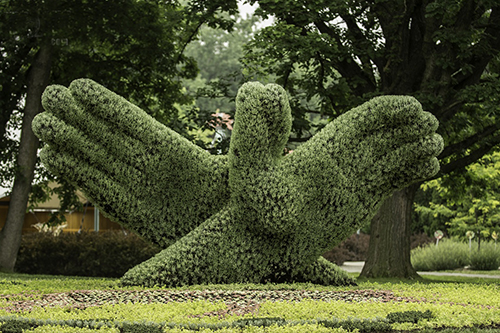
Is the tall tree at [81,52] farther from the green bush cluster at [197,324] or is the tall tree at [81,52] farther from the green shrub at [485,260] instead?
the green shrub at [485,260]

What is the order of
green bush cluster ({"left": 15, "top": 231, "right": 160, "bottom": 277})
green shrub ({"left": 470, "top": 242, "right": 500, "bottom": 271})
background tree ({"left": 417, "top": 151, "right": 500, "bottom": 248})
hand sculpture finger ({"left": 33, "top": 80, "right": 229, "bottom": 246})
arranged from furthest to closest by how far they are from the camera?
green shrub ({"left": 470, "top": 242, "right": 500, "bottom": 271})
background tree ({"left": 417, "top": 151, "right": 500, "bottom": 248})
green bush cluster ({"left": 15, "top": 231, "right": 160, "bottom": 277})
hand sculpture finger ({"left": 33, "top": 80, "right": 229, "bottom": 246})

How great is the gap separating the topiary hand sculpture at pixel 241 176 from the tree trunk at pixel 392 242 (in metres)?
5.19

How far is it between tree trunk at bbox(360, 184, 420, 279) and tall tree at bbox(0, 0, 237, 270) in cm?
593

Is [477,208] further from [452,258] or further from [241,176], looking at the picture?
[241,176]

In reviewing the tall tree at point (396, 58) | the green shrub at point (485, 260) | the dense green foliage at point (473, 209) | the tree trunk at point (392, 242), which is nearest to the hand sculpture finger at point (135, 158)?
the tall tree at point (396, 58)

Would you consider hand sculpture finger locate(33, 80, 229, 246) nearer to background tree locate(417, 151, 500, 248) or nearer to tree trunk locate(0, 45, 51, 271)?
tree trunk locate(0, 45, 51, 271)

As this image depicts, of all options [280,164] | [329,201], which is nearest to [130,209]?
[280,164]

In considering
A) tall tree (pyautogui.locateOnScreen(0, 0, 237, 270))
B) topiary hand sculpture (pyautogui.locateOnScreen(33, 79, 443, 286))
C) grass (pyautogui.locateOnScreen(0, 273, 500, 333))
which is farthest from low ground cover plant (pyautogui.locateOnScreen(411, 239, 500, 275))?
grass (pyautogui.locateOnScreen(0, 273, 500, 333))

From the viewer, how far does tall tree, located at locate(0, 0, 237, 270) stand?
1434 cm

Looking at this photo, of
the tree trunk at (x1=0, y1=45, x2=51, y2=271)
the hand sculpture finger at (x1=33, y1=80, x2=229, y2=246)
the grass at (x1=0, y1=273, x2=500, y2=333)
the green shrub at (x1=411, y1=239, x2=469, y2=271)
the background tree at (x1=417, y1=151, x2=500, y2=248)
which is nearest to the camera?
the grass at (x1=0, y1=273, x2=500, y2=333)

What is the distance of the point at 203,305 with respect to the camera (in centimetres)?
669

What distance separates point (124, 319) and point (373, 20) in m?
12.4

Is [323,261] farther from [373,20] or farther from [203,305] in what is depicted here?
[373,20]

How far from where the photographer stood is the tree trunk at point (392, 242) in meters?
14.3
